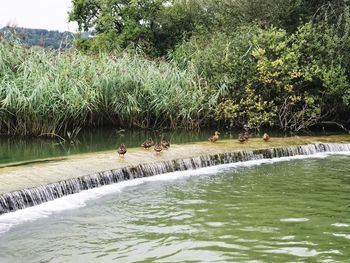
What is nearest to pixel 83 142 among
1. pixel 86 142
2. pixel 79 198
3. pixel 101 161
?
pixel 86 142

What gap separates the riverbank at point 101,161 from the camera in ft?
32.6

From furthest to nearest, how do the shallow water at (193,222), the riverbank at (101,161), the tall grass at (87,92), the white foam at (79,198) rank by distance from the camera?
the tall grass at (87,92) < the riverbank at (101,161) < the white foam at (79,198) < the shallow water at (193,222)

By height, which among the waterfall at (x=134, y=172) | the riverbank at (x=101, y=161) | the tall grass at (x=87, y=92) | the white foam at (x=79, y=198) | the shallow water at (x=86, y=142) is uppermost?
the tall grass at (x=87, y=92)

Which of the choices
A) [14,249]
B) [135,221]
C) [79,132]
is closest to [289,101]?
[79,132]

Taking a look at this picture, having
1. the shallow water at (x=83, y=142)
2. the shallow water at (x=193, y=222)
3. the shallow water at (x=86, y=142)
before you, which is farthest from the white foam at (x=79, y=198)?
the shallow water at (x=83, y=142)

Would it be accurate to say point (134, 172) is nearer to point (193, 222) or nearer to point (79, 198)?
point (79, 198)

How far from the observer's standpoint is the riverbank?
32.6ft

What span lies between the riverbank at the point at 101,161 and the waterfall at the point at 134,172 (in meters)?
0.12

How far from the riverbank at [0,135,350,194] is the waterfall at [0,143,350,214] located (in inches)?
4.8

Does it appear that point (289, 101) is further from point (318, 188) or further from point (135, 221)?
point (135, 221)

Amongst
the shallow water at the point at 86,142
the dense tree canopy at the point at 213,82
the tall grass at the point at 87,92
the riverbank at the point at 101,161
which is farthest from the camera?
the dense tree canopy at the point at 213,82

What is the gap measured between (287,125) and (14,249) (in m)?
13.1

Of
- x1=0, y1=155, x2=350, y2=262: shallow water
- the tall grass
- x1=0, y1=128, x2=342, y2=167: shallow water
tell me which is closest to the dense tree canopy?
the tall grass

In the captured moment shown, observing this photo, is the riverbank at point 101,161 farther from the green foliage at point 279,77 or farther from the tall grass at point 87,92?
the tall grass at point 87,92
